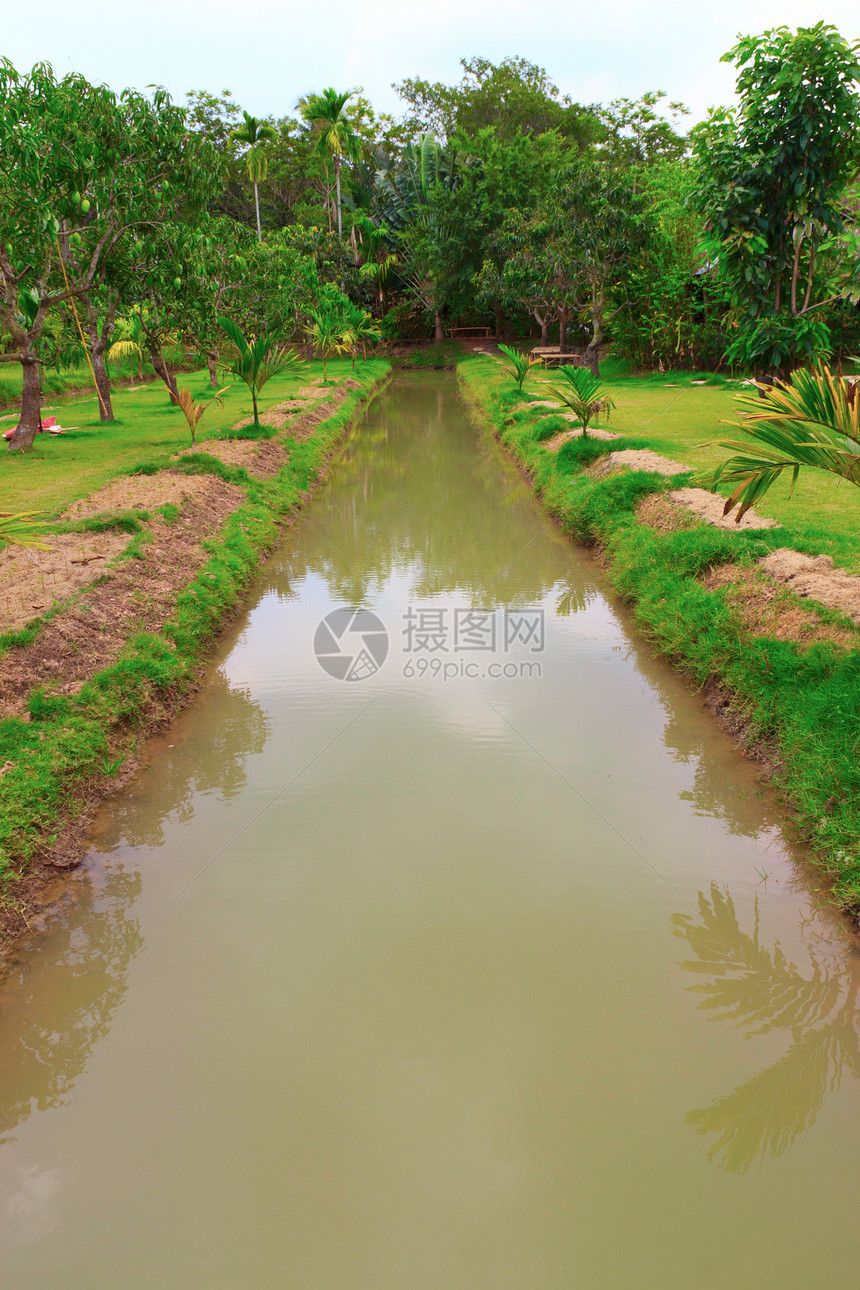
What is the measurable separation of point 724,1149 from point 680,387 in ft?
62.6

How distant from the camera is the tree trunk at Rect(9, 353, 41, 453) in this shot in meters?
11.4

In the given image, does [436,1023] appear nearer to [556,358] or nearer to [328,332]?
[328,332]

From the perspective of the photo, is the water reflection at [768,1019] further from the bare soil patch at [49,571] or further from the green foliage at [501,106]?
the green foliage at [501,106]

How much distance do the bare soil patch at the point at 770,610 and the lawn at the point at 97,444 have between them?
6100 millimetres

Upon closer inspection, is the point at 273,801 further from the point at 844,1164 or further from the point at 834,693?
the point at 834,693

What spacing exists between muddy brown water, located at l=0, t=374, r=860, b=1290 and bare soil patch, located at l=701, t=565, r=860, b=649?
0.79 meters

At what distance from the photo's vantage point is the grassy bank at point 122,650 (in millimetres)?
3582

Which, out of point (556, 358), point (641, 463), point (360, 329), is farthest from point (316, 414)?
point (360, 329)

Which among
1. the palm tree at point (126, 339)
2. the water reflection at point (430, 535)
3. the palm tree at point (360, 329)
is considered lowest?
the water reflection at point (430, 535)

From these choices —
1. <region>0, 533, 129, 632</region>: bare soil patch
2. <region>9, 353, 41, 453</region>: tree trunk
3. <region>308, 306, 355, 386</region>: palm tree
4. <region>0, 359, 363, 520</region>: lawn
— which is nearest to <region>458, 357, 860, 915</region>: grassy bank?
<region>0, 533, 129, 632</region>: bare soil patch

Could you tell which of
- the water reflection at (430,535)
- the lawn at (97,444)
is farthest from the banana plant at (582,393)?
the lawn at (97,444)

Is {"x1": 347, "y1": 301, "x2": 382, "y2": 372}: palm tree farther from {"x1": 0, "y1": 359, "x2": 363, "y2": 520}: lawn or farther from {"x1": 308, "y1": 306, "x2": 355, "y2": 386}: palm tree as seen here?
{"x1": 0, "y1": 359, "x2": 363, "y2": 520}: lawn

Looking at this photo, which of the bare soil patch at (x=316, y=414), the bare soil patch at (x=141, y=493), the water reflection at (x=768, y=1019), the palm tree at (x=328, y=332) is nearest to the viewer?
the water reflection at (x=768, y=1019)

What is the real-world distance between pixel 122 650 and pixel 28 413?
28.5 feet
